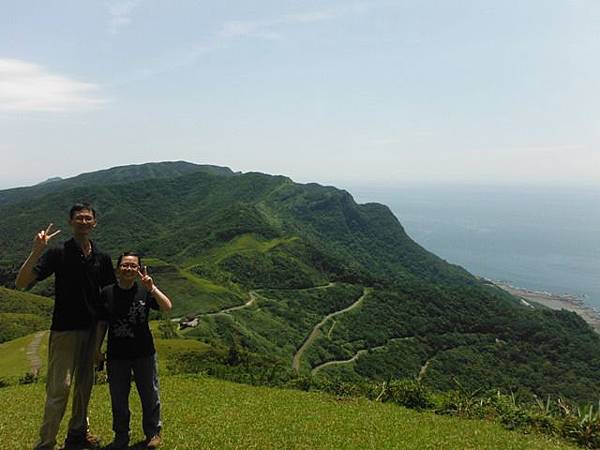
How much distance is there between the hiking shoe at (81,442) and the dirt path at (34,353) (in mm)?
26585

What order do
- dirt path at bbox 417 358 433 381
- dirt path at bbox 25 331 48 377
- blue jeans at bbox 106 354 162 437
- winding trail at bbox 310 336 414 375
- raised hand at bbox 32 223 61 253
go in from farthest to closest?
dirt path at bbox 417 358 433 381 → winding trail at bbox 310 336 414 375 → dirt path at bbox 25 331 48 377 → blue jeans at bbox 106 354 162 437 → raised hand at bbox 32 223 61 253

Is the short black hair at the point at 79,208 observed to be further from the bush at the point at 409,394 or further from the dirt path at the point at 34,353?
the dirt path at the point at 34,353

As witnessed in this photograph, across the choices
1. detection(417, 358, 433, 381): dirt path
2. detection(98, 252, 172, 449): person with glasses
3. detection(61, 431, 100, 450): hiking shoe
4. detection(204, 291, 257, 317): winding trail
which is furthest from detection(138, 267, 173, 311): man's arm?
detection(417, 358, 433, 381): dirt path

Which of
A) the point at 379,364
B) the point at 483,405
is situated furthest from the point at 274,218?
the point at 483,405

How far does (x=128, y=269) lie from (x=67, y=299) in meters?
0.96

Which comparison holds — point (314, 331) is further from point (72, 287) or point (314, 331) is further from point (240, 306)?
point (72, 287)

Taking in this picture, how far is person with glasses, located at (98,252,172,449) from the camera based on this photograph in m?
6.85

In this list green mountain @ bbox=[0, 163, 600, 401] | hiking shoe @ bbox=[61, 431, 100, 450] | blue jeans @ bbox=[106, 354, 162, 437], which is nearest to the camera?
blue jeans @ bbox=[106, 354, 162, 437]

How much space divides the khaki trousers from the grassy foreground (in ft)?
3.72

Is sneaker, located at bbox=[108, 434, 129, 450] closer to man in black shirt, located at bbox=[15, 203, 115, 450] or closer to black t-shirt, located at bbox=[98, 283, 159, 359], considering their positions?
man in black shirt, located at bbox=[15, 203, 115, 450]

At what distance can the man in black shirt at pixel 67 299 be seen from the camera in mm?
6680

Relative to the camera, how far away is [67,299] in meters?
6.77

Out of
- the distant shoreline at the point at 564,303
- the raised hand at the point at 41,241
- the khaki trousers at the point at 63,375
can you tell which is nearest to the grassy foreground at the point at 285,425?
the khaki trousers at the point at 63,375

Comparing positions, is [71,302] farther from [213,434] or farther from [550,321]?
[550,321]
